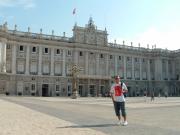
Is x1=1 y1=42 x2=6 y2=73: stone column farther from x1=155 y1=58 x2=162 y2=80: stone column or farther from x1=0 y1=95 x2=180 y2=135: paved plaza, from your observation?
x1=0 y1=95 x2=180 y2=135: paved plaza

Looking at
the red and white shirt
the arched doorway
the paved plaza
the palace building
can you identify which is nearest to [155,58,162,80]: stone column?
the palace building

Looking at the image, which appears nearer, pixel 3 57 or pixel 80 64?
pixel 3 57

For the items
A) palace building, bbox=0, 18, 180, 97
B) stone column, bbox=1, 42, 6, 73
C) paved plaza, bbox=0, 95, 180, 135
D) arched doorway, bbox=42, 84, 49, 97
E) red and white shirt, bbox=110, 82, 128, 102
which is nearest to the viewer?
paved plaza, bbox=0, 95, 180, 135

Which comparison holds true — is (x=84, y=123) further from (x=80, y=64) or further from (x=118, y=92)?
(x=80, y=64)

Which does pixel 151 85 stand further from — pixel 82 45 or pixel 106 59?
pixel 82 45

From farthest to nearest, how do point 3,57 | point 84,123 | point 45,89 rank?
point 45,89 < point 3,57 < point 84,123

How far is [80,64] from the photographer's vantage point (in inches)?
3199

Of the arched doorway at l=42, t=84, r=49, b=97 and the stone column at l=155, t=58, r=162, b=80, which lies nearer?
the arched doorway at l=42, t=84, r=49, b=97

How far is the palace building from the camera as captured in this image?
7206 cm

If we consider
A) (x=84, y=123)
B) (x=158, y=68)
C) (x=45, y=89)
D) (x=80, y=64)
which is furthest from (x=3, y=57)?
(x=84, y=123)

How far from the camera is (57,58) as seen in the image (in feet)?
258

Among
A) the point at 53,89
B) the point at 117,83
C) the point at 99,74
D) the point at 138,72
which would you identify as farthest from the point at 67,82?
the point at 117,83

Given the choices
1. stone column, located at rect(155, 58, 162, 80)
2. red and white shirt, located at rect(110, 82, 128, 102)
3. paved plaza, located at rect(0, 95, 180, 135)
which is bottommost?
paved plaza, located at rect(0, 95, 180, 135)

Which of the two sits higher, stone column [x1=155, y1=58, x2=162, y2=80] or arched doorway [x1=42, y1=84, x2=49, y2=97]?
stone column [x1=155, y1=58, x2=162, y2=80]
